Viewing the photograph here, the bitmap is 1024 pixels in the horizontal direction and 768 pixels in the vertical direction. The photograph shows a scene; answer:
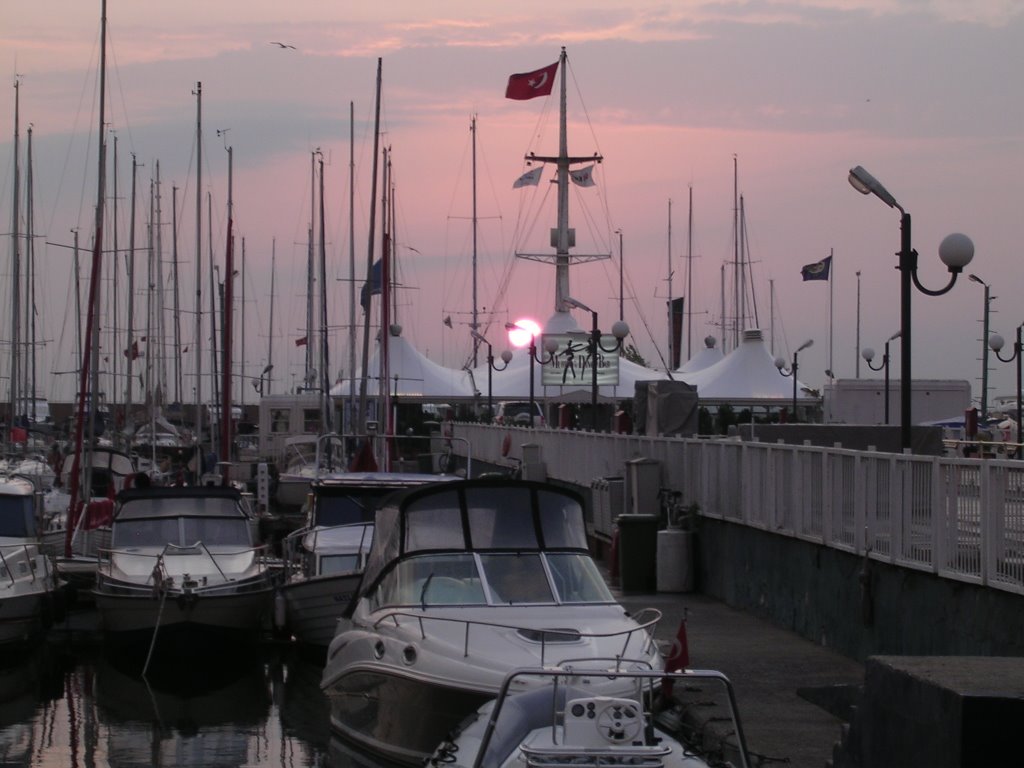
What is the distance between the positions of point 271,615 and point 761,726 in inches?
410

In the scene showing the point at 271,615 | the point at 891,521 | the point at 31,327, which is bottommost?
the point at 271,615

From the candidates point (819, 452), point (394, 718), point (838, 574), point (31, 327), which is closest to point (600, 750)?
point (394, 718)

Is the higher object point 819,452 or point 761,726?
point 819,452

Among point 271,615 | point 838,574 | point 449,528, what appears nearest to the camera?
point 449,528

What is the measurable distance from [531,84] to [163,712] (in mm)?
41684

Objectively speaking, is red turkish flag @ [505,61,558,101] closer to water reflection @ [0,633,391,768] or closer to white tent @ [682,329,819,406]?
white tent @ [682,329,819,406]

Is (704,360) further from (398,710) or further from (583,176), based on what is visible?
(398,710)

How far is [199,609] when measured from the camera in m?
18.5

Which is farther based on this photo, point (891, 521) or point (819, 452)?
point (819, 452)

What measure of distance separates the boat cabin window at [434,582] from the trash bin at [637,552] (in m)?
9.49

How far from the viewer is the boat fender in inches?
769

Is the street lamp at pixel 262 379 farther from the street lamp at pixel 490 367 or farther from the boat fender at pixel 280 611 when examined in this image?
the boat fender at pixel 280 611

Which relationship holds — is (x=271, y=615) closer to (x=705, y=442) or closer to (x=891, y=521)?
(x=705, y=442)

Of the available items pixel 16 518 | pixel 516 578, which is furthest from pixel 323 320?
pixel 516 578
